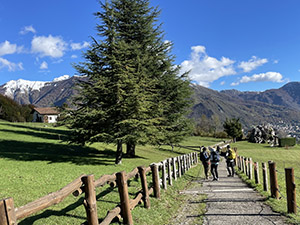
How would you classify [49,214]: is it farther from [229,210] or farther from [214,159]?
[214,159]

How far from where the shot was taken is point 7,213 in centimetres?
337

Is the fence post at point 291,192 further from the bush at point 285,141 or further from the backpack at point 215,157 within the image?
the bush at point 285,141

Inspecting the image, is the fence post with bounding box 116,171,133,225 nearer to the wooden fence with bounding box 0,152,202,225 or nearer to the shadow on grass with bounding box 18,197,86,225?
the wooden fence with bounding box 0,152,202,225

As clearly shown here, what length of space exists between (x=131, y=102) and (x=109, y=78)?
8.42 feet

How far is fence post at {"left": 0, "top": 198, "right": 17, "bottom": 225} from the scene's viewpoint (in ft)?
11.0

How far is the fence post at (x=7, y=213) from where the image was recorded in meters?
3.35

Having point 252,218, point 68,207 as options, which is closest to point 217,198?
point 252,218

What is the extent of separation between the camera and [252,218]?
→ 22.0 ft

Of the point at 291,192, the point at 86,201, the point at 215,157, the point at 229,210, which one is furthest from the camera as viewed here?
the point at 215,157

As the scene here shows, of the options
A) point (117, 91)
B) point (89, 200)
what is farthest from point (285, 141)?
point (89, 200)

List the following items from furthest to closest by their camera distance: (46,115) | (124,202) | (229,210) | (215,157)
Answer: (46,115)
(215,157)
(229,210)
(124,202)

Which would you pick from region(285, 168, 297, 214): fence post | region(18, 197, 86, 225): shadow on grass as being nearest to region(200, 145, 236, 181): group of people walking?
region(285, 168, 297, 214): fence post

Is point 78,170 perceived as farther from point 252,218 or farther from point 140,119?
point 252,218

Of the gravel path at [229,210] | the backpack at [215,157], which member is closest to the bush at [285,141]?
the backpack at [215,157]
